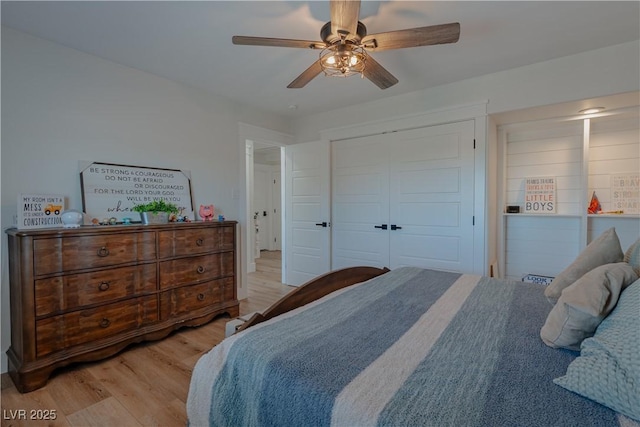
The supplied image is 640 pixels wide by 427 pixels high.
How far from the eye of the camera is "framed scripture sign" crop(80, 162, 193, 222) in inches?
96.7

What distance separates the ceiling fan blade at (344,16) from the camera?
4.77 ft

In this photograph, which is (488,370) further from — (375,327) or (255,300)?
(255,300)

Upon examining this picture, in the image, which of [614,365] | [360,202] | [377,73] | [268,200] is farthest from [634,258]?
[268,200]

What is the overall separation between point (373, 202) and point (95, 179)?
284cm

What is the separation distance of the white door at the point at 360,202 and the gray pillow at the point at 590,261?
222 centimetres

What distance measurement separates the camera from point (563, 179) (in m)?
3.15

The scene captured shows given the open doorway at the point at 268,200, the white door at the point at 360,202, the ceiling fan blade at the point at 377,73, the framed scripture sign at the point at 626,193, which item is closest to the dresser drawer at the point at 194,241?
the white door at the point at 360,202

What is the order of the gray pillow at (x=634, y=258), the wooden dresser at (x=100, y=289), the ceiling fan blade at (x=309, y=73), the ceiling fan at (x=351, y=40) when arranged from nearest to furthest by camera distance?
Result: the gray pillow at (x=634, y=258)
the ceiling fan at (x=351, y=40)
the wooden dresser at (x=100, y=289)
the ceiling fan blade at (x=309, y=73)

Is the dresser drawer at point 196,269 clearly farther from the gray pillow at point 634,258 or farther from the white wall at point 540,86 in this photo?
the gray pillow at point 634,258

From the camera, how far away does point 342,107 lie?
3846mm

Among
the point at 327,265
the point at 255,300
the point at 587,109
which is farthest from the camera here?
the point at 327,265

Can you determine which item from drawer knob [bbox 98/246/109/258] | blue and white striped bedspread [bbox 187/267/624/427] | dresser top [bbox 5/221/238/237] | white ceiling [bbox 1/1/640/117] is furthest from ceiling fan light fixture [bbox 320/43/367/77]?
drawer knob [bbox 98/246/109/258]

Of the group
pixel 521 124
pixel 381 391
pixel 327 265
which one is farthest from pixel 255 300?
pixel 521 124

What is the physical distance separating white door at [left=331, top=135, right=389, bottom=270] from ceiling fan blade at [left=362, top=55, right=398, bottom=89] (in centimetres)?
146
